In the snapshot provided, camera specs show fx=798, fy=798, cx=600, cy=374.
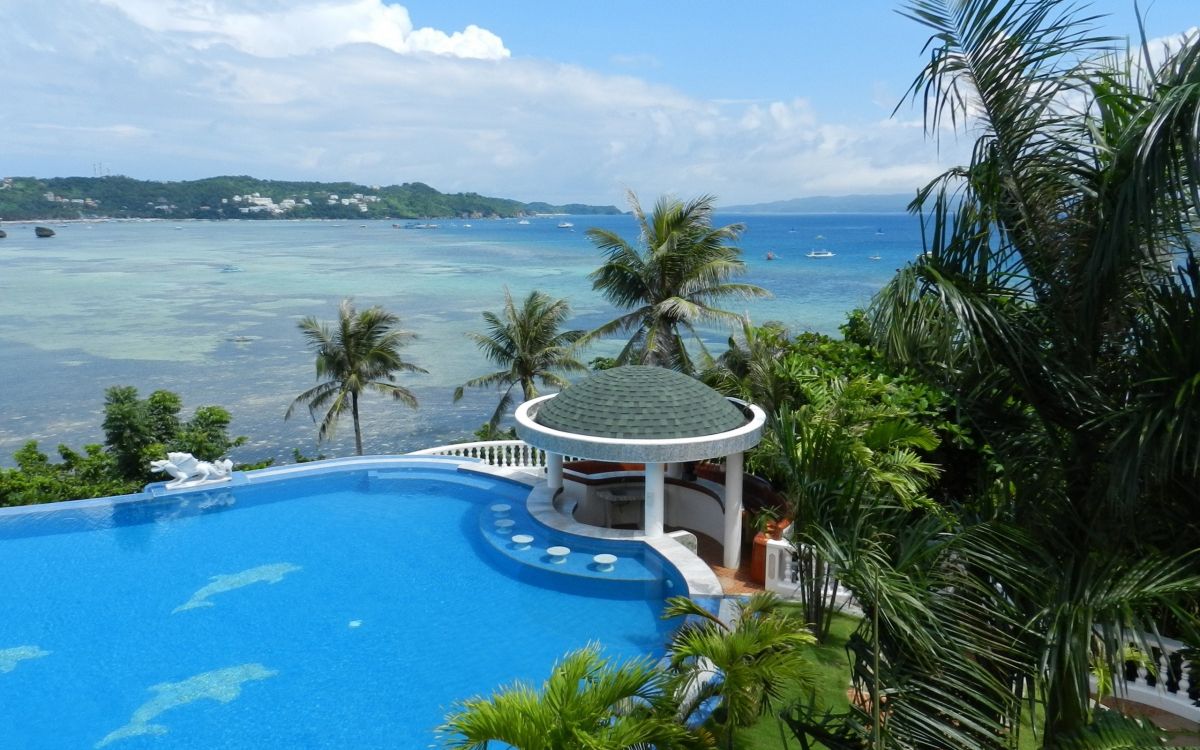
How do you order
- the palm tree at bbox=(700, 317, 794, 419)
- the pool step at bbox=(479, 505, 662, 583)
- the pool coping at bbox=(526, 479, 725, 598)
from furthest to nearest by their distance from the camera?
the palm tree at bbox=(700, 317, 794, 419) < the pool step at bbox=(479, 505, 662, 583) < the pool coping at bbox=(526, 479, 725, 598)

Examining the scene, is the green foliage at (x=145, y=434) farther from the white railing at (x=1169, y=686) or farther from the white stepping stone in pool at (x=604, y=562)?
the white railing at (x=1169, y=686)

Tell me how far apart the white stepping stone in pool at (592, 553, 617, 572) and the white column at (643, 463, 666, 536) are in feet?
2.82

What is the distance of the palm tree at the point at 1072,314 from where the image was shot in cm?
411

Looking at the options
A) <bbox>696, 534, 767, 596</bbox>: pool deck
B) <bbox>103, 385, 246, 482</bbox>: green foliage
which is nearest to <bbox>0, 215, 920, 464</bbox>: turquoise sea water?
<bbox>103, 385, 246, 482</bbox>: green foliage

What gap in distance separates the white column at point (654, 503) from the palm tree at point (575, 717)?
24.1ft

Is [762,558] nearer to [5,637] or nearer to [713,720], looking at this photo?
[713,720]

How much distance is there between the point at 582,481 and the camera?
15.3 m

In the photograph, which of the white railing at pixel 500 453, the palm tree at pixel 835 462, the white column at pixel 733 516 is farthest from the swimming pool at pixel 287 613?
the palm tree at pixel 835 462

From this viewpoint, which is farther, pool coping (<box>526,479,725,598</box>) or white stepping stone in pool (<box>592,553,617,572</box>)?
white stepping stone in pool (<box>592,553,617,572</box>)

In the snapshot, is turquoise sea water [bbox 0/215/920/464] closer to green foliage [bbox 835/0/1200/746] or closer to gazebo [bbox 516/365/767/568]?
gazebo [bbox 516/365/767/568]

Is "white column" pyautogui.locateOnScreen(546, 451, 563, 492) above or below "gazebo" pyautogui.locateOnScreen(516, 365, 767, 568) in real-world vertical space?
below

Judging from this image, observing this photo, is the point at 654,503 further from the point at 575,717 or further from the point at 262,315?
the point at 262,315

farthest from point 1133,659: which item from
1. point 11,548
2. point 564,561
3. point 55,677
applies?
point 11,548

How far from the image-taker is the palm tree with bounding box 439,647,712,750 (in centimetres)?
479
